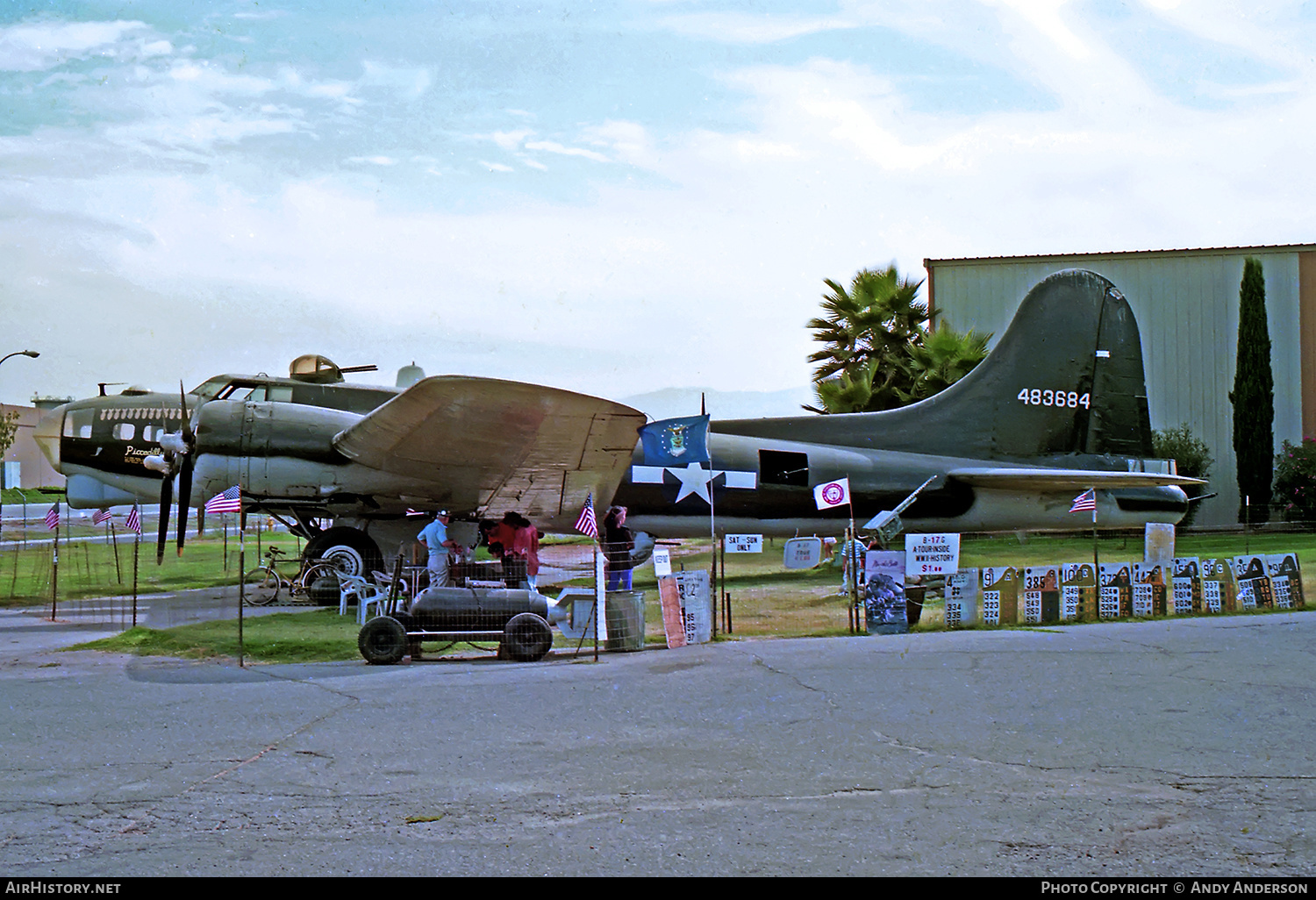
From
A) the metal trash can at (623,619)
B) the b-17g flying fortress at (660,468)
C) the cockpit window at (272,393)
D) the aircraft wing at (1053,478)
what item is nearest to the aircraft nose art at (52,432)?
the b-17g flying fortress at (660,468)

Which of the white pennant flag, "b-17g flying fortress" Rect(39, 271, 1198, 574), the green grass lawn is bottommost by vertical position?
the green grass lawn

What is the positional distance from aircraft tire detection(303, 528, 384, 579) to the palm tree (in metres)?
16.3

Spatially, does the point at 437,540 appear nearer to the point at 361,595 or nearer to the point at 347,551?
the point at 361,595

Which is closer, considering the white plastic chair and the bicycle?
the white plastic chair

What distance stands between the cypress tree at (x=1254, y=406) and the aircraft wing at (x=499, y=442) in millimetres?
26689

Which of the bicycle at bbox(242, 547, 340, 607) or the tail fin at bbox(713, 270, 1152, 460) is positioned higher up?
the tail fin at bbox(713, 270, 1152, 460)

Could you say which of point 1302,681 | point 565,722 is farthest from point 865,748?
point 1302,681

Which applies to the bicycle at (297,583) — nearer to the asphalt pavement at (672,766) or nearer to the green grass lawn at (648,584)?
the green grass lawn at (648,584)

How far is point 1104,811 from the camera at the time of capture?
512cm

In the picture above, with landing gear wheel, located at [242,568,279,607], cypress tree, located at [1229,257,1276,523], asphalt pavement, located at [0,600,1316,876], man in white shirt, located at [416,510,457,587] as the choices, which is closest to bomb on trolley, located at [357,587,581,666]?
asphalt pavement, located at [0,600,1316,876]

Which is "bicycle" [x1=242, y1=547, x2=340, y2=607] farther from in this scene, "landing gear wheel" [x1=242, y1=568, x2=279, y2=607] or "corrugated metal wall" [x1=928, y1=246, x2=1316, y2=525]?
"corrugated metal wall" [x1=928, y1=246, x2=1316, y2=525]

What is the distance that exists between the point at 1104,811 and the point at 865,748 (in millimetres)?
1612

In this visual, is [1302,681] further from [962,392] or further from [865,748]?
[962,392]

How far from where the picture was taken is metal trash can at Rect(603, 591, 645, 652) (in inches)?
426
